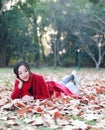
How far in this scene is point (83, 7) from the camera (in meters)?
21.9

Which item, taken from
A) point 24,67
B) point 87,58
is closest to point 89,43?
point 87,58

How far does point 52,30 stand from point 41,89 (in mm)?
21298

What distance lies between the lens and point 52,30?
82.7 feet

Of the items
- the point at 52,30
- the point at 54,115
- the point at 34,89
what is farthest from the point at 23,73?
the point at 52,30

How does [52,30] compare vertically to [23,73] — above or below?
above

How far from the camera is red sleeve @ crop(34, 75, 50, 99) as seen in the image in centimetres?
411

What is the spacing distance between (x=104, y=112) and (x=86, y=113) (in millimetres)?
189

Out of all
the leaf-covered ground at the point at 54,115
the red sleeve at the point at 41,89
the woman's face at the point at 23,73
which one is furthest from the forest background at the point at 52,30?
the leaf-covered ground at the point at 54,115

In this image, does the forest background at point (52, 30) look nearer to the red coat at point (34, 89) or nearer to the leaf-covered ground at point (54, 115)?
the red coat at point (34, 89)

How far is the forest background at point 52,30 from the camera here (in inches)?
862

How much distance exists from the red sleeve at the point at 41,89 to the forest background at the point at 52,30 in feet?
54.3

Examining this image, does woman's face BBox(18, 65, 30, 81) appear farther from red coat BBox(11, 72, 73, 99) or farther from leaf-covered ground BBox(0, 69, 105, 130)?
leaf-covered ground BBox(0, 69, 105, 130)

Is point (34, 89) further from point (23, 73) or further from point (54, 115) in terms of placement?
point (54, 115)

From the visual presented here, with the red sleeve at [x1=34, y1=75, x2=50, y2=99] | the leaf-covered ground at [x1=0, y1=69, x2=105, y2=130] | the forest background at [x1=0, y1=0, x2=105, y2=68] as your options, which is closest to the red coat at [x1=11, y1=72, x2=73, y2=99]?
the red sleeve at [x1=34, y1=75, x2=50, y2=99]
